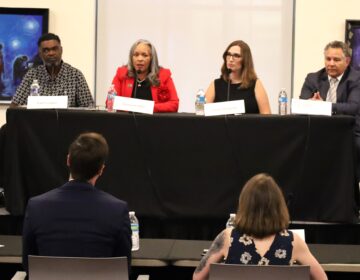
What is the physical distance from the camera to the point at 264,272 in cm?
295

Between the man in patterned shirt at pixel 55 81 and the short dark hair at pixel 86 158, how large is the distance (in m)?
2.58

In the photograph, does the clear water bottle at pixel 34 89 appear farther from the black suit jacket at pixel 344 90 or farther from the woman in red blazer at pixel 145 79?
the black suit jacket at pixel 344 90

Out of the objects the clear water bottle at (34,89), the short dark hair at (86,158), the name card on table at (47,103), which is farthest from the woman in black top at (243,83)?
the short dark hair at (86,158)

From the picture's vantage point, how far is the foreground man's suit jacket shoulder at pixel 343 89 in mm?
5359

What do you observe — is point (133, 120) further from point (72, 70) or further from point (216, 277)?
point (216, 277)

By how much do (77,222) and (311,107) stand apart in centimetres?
226

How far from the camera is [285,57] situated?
7398mm

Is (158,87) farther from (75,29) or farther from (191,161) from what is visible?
(75,29)

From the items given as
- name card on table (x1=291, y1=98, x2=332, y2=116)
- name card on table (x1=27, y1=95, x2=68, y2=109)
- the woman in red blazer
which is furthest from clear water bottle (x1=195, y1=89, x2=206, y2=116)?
name card on table (x1=27, y1=95, x2=68, y2=109)

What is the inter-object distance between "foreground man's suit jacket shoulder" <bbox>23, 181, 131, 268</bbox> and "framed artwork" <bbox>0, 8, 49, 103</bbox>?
439cm

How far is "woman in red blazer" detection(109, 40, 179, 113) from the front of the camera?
5562 millimetres

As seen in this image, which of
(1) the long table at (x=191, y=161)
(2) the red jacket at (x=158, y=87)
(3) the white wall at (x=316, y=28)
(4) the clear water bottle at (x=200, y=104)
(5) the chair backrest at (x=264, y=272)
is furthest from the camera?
(3) the white wall at (x=316, y=28)

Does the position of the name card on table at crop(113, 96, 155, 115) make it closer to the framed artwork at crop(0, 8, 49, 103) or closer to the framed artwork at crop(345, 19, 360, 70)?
the framed artwork at crop(0, 8, 49, 103)

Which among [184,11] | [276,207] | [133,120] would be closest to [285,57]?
[184,11]
